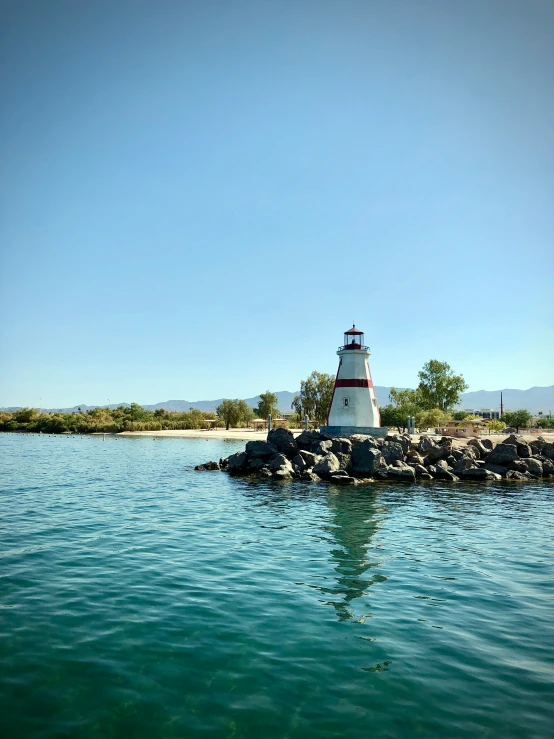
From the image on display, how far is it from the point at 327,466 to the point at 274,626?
84.3 ft

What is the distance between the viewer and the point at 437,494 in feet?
98.8

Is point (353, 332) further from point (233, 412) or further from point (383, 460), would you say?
point (233, 412)

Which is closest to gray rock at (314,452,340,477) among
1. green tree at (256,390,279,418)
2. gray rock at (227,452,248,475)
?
gray rock at (227,452,248,475)

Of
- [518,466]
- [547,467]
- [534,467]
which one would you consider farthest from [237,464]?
[547,467]

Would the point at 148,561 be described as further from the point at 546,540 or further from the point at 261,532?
the point at 546,540

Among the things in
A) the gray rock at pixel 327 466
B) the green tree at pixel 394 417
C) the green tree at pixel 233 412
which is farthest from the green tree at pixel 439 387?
the gray rock at pixel 327 466

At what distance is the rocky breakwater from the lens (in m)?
36.3

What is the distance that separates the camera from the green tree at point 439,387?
96562 millimetres

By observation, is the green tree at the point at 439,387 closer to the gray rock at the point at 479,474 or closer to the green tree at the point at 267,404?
the green tree at the point at 267,404

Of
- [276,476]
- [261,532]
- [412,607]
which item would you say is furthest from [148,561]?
[276,476]

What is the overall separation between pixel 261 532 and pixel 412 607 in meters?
8.65

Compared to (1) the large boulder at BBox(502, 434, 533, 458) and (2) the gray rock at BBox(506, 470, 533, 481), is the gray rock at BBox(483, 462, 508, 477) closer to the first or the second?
(2) the gray rock at BBox(506, 470, 533, 481)

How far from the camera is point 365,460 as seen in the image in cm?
3684

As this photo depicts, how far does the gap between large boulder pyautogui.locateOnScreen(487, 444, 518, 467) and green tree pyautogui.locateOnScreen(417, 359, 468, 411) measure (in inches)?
2260
